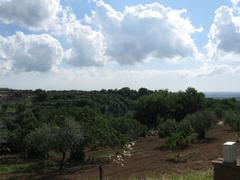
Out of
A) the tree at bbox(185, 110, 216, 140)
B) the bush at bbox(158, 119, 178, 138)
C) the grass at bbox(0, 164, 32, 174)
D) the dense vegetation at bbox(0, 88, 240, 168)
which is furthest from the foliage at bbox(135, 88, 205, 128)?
the grass at bbox(0, 164, 32, 174)

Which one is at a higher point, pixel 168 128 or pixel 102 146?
pixel 168 128

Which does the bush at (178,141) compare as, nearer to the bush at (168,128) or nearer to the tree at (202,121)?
the tree at (202,121)

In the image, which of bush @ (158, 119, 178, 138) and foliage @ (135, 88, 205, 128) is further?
foliage @ (135, 88, 205, 128)

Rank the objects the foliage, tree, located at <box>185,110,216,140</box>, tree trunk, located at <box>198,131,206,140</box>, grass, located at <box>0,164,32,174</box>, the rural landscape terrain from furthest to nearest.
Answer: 1. the foliage
2. tree trunk, located at <box>198,131,206,140</box>
3. tree, located at <box>185,110,216,140</box>
4. grass, located at <box>0,164,32,174</box>
5. the rural landscape terrain

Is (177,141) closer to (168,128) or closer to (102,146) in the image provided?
(102,146)

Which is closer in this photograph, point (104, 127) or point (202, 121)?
point (104, 127)

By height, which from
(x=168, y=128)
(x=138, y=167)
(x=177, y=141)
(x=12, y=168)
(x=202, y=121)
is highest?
(x=202, y=121)

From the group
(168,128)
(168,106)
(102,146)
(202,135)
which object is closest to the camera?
(102,146)

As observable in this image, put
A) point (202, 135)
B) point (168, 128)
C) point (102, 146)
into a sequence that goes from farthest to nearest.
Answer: point (168, 128)
point (202, 135)
point (102, 146)

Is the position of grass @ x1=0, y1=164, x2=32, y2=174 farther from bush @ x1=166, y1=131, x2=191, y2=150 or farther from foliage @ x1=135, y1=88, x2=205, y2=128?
foliage @ x1=135, y1=88, x2=205, y2=128

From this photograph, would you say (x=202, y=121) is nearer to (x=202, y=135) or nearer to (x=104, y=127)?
(x=202, y=135)

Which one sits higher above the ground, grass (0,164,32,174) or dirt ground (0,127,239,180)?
dirt ground (0,127,239,180)

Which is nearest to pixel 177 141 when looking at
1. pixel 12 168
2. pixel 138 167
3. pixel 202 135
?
pixel 138 167

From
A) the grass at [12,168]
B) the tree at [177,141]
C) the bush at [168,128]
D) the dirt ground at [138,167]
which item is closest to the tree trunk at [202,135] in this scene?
the bush at [168,128]
